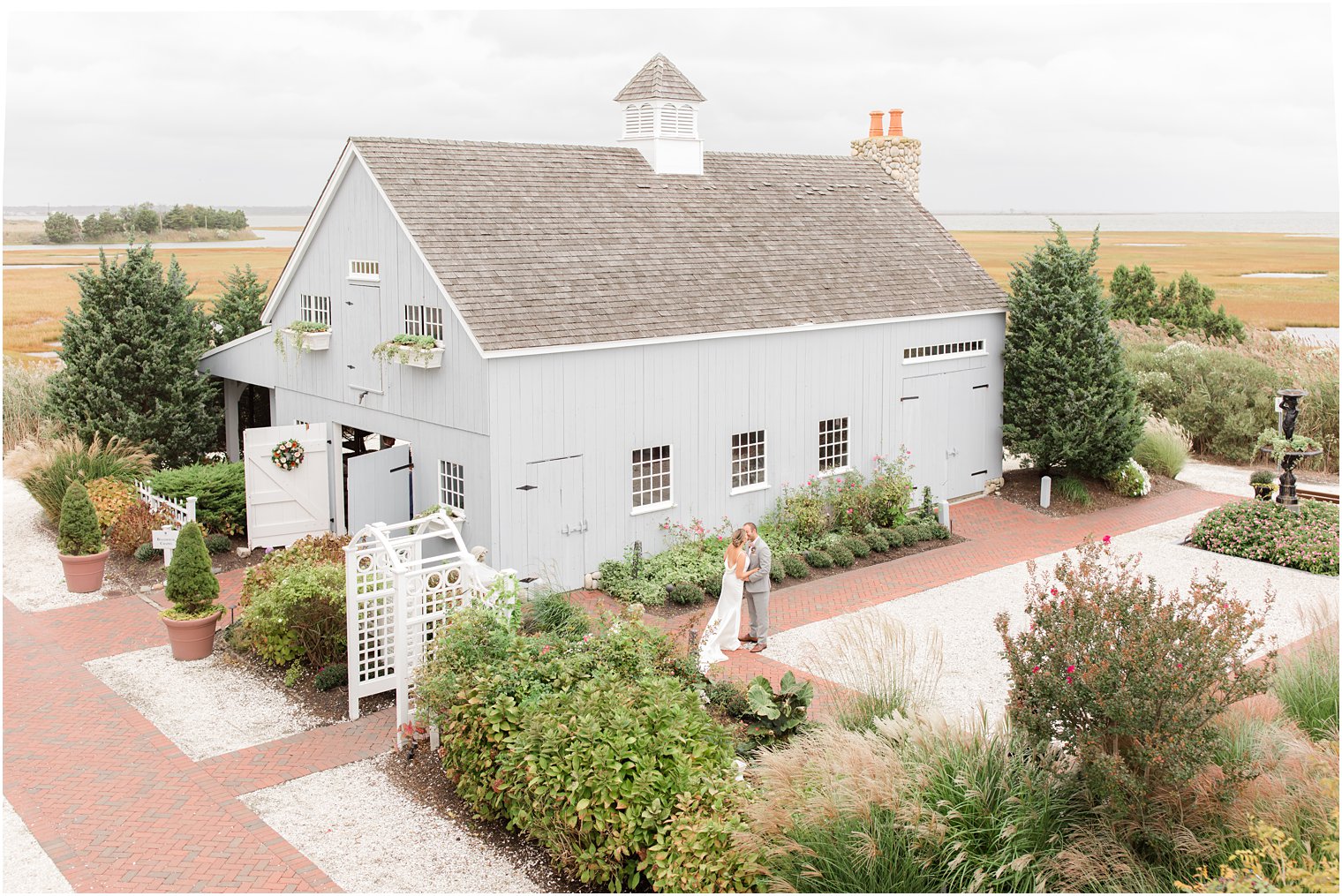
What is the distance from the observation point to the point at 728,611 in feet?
46.5

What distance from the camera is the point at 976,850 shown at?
7.96 meters

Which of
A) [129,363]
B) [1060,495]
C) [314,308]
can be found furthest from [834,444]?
[129,363]

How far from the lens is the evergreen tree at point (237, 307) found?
23.5 m

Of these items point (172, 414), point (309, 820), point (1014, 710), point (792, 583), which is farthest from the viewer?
point (172, 414)

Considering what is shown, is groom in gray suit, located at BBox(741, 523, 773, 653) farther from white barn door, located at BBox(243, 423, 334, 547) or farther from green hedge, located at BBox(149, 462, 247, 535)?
green hedge, located at BBox(149, 462, 247, 535)

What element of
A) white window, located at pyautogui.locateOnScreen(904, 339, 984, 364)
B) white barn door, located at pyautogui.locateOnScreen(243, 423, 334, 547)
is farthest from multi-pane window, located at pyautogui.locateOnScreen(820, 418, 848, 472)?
white barn door, located at pyautogui.locateOnScreen(243, 423, 334, 547)

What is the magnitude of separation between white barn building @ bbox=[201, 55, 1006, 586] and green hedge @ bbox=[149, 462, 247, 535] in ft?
3.31

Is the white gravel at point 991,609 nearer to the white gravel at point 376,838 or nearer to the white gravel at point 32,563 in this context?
the white gravel at point 376,838

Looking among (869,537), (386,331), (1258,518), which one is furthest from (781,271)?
(1258,518)

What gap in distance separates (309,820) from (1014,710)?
624 cm

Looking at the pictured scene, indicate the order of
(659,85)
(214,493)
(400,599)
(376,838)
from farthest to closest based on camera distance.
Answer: (659,85) < (214,493) < (400,599) < (376,838)

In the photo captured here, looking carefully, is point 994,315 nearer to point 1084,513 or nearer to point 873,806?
point 1084,513

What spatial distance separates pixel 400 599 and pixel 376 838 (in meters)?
2.52

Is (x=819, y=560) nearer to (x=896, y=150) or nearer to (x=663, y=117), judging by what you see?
(x=663, y=117)
